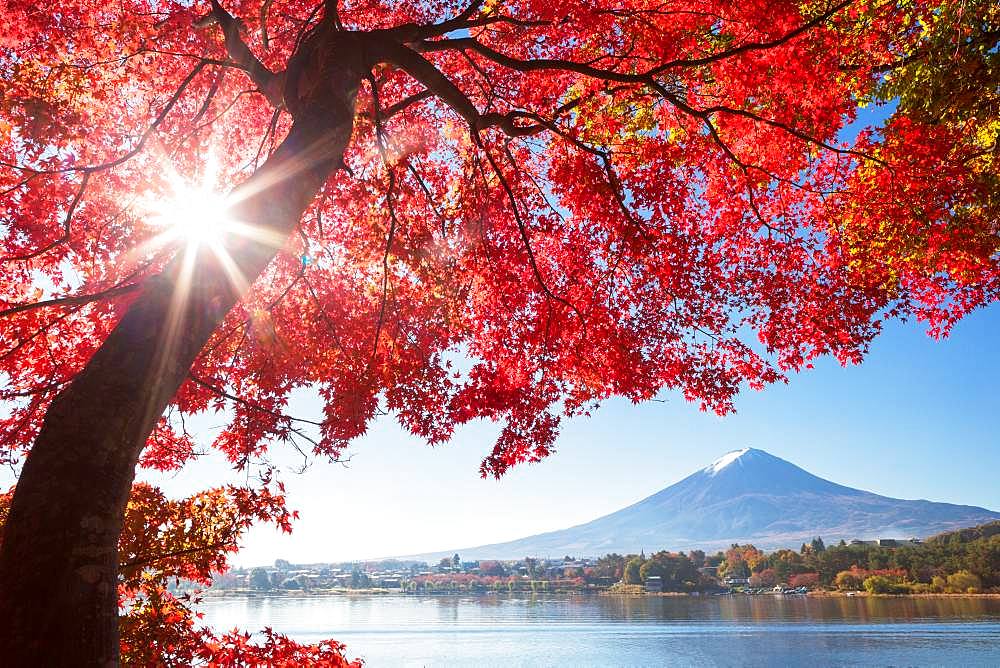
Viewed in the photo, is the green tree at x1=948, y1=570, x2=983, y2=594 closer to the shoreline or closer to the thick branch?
the shoreline

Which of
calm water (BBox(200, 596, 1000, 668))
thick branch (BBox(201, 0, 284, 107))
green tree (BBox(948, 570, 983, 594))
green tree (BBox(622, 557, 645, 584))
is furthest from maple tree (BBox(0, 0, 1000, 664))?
green tree (BBox(622, 557, 645, 584))

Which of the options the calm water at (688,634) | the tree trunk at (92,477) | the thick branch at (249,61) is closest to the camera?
the tree trunk at (92,477)

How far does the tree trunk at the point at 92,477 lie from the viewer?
1.99m

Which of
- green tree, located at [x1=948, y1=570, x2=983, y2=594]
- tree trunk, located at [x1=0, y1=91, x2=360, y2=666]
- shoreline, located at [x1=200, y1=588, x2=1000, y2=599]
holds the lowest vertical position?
shoreline, located at [x1=200, y1=588, x2=1000, y2=599]

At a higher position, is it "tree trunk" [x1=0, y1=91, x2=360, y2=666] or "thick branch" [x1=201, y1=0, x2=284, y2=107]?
"thick branch" [x1=201, y1=0, x2=284, y2=107]

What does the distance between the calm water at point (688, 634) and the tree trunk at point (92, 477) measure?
48.1 m

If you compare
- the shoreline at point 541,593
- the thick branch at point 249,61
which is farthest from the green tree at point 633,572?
the thick branch at point 249,61

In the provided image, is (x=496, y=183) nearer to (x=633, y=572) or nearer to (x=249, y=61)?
(x=249, y=61)

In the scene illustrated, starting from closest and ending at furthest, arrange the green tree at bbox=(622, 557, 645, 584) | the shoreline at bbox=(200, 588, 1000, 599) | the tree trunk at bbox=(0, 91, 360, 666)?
the tree trunk at bbox=(0, 91, 360, 666), the shoreline at bbox=(200, 588, 1000, 599), the green tree at bbox=(622, 557, 645, 584)

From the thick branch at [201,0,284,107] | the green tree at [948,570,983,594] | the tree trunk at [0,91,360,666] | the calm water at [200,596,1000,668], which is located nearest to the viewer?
the tree trunk at [0,91,360,666]

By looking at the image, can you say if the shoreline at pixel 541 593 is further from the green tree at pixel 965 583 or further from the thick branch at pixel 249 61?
the thick branch at pixel 249 61

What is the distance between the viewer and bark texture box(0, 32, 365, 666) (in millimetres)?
1986

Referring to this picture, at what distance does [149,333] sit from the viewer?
8.43ft

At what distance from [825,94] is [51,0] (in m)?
8.12
